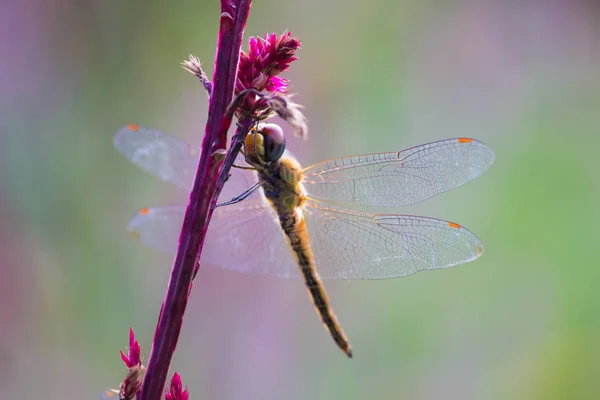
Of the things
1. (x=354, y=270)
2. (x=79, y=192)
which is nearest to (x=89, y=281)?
(x=79, y=192)

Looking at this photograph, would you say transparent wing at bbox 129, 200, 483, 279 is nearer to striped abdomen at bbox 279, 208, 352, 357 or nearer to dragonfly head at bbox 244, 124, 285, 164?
striped abdomen at bbox 279, 208, 352, 357

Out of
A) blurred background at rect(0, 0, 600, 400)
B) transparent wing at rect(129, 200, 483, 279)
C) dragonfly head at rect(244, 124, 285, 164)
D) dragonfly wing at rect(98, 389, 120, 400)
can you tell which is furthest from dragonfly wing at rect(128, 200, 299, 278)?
blurred background at rect(0, 0, 600, 400)


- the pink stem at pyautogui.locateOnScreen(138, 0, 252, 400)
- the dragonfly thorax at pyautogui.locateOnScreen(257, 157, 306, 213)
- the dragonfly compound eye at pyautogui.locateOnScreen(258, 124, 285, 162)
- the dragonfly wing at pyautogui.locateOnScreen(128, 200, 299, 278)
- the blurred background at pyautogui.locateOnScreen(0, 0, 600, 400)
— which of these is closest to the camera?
the pink stem at pyautogui.locateOnScreen(138, 0, 252, 400)

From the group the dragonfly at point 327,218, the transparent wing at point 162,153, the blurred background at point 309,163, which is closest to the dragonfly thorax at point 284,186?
the dragonfly at point 327,218

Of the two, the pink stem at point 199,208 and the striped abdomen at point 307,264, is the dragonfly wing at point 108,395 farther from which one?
the striped abdomen at point 307,264

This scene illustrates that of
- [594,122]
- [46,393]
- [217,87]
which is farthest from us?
[594,122]

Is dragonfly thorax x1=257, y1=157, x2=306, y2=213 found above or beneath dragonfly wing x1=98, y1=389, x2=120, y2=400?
above

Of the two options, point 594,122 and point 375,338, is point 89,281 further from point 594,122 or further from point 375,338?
point 594,122
